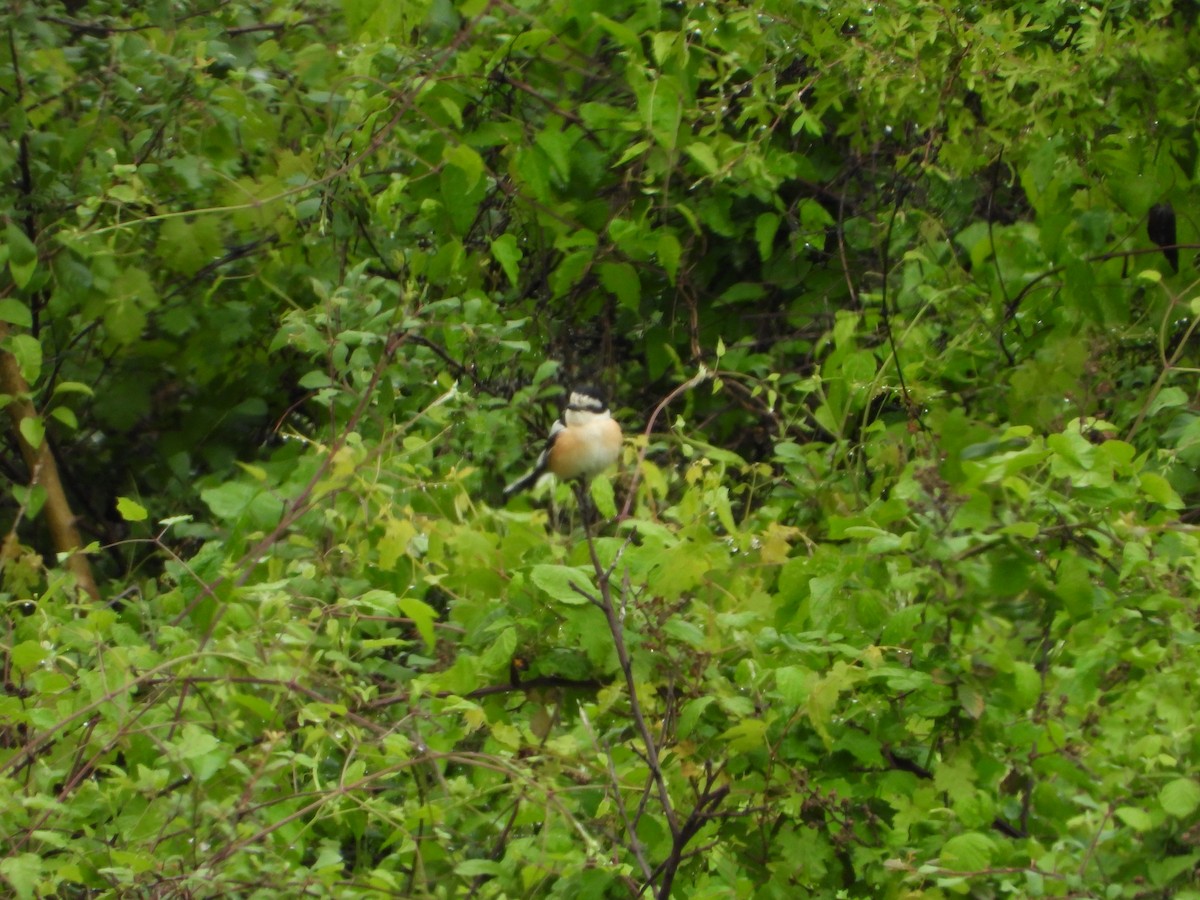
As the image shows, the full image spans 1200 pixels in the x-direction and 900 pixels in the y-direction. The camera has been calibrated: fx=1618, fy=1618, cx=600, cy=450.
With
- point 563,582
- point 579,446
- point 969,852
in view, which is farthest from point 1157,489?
point 579,446

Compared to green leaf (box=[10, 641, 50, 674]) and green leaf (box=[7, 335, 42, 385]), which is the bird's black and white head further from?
green leaf (box=[10, 641, 50, 674])

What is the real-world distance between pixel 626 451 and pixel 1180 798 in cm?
126

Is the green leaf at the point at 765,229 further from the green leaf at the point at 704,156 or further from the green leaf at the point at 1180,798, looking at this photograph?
the green leaf at the point at 1180,798

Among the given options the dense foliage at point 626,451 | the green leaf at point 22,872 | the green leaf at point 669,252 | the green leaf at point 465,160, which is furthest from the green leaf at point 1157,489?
the green leaf at point 669,252

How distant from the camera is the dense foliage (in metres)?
2.38

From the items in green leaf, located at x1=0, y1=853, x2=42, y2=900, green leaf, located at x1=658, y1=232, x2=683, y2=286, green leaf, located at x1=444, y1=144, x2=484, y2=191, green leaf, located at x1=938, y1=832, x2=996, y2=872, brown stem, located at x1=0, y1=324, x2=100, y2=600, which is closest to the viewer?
green leaf, located at x1=938, y1=832, x2=996, y2=872

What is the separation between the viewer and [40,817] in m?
2.54

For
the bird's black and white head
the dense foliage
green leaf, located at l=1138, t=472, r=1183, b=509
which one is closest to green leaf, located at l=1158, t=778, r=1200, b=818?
the dense foliage

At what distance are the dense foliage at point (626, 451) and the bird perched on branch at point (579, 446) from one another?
4.2 inches

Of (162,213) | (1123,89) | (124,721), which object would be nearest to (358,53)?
(162,213)

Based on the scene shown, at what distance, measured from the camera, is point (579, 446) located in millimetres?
4145

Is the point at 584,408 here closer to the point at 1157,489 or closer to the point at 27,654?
the point at 27,654

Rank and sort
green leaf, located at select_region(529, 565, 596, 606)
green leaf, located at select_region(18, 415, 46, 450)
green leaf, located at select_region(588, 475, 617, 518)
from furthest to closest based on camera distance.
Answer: green leaf, located at select_region(18, 415, 46, 450)
green leaf, located at select_region(588, 475, 617, 518)
green leaf, located at select_region(529, 565, 596, 606)

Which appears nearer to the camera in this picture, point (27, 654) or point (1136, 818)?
point (1136, 818)
